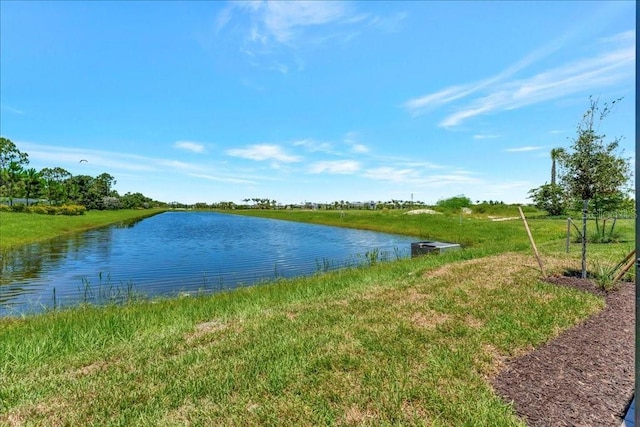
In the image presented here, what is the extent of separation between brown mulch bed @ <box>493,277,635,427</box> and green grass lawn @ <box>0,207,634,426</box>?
266 millimetres

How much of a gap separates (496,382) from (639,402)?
1.74 metres

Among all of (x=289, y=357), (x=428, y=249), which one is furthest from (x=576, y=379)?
(x=428, y=249)

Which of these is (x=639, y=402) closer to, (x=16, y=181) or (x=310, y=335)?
(x=310, y=335)

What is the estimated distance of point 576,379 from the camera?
15.5 ft

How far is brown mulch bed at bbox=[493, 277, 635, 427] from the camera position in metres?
4.01

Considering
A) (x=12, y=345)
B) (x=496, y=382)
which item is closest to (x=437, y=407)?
(x=496, y=382)

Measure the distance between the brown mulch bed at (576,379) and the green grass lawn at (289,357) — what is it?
0.27 meters

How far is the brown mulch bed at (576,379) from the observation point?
4008mm

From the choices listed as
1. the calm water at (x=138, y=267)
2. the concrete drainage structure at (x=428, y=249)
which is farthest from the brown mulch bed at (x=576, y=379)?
the concrete drainage structure at (x=428, y=249)

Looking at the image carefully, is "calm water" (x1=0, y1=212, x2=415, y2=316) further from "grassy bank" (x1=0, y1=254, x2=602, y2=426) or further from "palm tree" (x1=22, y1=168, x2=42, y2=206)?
"palm tree" (x1=22, y1=168, x2=42, y2=206)

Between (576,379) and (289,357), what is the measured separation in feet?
12.9

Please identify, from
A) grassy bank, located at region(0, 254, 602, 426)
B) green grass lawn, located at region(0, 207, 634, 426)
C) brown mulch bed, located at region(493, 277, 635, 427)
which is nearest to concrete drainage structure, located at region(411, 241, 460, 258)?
green grass lawn, located at region(0, 207, 634, 426)

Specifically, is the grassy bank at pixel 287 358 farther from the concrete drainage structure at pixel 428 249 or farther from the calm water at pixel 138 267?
the concrete drainage structure at pixel 428 249

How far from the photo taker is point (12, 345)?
6.52 m
